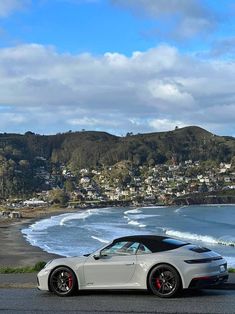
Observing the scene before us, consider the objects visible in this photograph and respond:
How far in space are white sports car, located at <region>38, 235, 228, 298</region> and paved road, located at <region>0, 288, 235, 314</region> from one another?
0.27 metres

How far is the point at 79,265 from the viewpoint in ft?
41.1

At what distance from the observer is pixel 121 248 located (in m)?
12.4

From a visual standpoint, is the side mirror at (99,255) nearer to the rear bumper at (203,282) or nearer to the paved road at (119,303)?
the paved road at (119,303)

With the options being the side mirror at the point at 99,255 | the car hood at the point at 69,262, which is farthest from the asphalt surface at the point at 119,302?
the side mirror at the point at 99,255

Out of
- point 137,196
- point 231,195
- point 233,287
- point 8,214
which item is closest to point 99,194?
point 137,196

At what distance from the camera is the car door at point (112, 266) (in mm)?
12117

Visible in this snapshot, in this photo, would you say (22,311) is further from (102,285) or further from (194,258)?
(194,258)

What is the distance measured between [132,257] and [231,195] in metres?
179

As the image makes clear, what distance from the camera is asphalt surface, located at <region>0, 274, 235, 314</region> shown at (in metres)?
10.7

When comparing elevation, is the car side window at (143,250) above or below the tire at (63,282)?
above

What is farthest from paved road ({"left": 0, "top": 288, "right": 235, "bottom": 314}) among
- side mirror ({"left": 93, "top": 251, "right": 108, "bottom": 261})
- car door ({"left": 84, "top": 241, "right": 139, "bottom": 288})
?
side mirror ({"left": 93, "top": 251, "right": 108, "bottom": 261})

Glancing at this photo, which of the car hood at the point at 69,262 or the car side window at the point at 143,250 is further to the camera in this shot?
the car hood at the point at 69,262

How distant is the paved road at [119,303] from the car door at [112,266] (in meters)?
0.34

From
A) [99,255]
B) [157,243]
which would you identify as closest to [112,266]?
[99,255]
